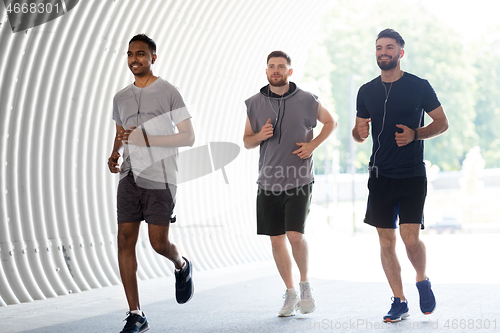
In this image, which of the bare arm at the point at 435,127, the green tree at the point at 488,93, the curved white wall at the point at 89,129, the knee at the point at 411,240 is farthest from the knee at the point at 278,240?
the green tree at the point at 488,93

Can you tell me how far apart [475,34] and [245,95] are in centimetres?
4102

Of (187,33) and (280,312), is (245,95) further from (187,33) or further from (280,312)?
(280,312)

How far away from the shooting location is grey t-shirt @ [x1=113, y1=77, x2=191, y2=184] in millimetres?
4906

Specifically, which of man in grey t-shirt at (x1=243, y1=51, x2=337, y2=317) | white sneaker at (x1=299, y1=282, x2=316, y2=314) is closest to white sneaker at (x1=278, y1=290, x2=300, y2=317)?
man in grey t-shirt at (x1=243, y1=51, x2=337, y2=317)

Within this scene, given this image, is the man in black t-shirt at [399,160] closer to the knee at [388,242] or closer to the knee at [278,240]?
the knee at [388,242]

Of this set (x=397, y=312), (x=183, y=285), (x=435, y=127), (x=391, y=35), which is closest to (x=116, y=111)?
(x=183, y=285)

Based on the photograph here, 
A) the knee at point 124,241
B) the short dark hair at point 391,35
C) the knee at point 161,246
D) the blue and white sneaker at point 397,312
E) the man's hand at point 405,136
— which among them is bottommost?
the blue and white sneaker at point 397,312

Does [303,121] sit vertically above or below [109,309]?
above

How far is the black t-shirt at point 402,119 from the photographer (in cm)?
509

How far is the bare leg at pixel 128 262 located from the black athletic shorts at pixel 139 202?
0.08m

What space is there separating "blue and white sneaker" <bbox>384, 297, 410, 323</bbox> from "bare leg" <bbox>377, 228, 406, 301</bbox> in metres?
0.04

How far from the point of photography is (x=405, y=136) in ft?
16.3

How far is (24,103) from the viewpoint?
6.73m

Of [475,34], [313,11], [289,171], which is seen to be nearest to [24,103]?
[289,171]
